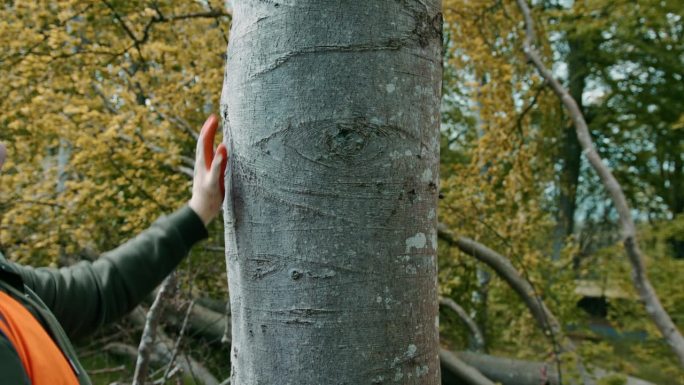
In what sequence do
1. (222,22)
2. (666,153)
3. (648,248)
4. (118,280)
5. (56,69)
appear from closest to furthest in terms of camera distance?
(118,280), (56,69), (222,22), (648,248), (666,153)

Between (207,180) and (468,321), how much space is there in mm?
6742

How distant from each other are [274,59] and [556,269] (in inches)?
280

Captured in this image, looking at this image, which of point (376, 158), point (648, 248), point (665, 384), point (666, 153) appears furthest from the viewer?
point (666, 153)

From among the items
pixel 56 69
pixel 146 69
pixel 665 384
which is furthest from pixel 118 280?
pixel 665 384

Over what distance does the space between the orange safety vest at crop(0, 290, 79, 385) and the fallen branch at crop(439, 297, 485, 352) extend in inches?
246

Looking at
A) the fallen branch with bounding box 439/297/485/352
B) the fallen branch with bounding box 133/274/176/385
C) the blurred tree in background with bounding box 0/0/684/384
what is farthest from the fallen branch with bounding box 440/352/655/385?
the fallen branch with bounding box 133/274/176/385

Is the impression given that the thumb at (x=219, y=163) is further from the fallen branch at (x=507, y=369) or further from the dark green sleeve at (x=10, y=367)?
the fallen branch at (x=507, y=369)

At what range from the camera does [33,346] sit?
1.06 m

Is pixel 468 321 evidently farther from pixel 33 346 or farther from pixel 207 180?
pixel 33 346

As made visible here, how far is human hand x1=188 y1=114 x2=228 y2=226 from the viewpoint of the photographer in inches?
54.5

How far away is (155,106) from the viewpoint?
18.0 feet

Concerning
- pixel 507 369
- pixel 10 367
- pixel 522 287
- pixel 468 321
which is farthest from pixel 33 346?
pixel 468 321

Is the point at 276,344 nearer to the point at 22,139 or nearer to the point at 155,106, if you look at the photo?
the point at 155,106

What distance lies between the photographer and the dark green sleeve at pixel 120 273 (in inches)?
58.3
